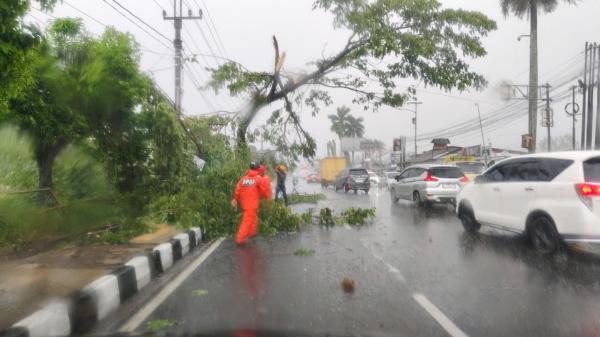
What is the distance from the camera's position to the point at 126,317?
491 centimetres

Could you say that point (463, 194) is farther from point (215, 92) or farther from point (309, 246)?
point (215, 92)

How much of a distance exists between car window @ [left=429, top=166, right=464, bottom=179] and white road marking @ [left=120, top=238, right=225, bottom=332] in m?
9.99

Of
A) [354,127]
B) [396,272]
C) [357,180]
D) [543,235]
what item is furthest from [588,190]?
[354,127]

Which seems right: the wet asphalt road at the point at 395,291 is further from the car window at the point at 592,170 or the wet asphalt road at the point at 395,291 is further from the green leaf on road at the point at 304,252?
the car window at the point at 592,170

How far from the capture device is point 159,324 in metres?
4.53

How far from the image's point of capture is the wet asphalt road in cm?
443

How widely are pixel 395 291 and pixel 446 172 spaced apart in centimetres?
1144

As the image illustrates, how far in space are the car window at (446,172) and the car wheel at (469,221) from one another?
559 cm

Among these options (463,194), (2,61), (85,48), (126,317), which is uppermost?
(85,48)

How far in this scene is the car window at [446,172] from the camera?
1630cm

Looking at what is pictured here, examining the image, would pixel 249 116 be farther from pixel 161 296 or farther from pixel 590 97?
pixel 590 97

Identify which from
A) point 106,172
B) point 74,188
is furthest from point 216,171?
point 74,188

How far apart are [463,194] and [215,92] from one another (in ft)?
28.7

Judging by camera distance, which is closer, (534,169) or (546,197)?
(546,197)
